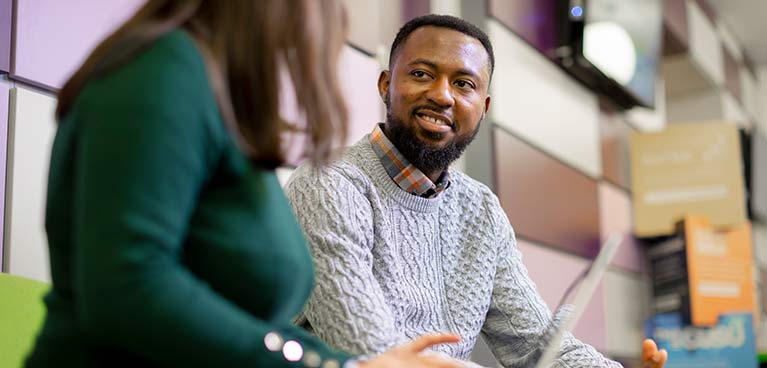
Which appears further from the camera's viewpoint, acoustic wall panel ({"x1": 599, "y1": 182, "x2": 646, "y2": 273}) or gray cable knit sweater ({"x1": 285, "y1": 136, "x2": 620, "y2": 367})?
acoustic wall panel ({"x1": 599, "y1": 182, "x2": 646, "y2": 273})

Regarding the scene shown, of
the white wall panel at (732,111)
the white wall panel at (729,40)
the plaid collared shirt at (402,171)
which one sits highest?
the white wall panel at (729,40)

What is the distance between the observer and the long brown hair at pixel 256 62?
2.33 ft

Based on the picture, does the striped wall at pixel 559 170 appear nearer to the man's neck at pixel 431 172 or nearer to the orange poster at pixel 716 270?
the orange poster at pixel 716 270

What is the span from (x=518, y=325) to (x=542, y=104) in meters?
1.82

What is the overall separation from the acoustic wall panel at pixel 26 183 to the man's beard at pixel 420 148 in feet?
1.94

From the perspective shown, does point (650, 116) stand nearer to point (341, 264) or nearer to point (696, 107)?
point (696, 107)

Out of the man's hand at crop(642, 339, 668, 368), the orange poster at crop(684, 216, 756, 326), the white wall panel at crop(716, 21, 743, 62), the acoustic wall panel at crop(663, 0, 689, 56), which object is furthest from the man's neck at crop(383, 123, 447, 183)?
the white wall panel at crop(716, 21, 743, 62)

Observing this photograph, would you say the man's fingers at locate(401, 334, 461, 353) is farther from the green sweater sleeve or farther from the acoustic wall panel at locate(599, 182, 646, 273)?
the acoustic wall panel at locate(599, 182, 646, 273)

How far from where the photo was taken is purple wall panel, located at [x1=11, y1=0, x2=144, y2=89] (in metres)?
1.49

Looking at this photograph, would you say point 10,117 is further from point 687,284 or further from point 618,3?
point 687,284

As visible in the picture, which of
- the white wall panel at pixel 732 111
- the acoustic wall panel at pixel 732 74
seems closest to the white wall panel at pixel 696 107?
the white wall panel at pixel 732 111

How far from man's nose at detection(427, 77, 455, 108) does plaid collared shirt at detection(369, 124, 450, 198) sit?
119 mm

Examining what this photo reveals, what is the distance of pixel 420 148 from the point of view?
1569 mm

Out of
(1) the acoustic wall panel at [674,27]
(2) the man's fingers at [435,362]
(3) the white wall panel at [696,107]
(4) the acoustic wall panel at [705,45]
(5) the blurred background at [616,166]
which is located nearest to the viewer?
(2) the man's fingers at [435,362]
